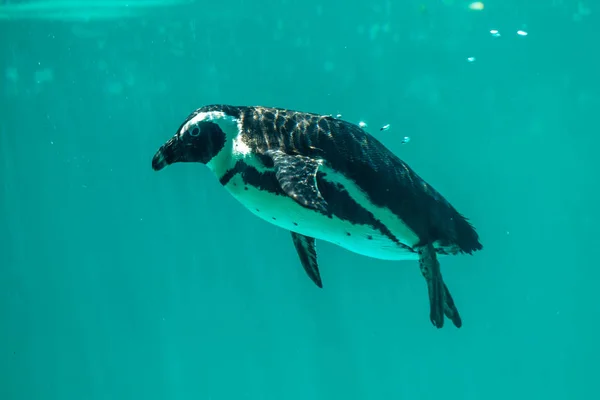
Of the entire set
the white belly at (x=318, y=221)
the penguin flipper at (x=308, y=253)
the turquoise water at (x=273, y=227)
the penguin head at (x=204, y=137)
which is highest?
the penguin head at (x=204, y=137)

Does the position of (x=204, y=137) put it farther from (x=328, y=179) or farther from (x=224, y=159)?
(x=328, y=179)

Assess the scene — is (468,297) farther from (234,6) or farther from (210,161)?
(210,161)

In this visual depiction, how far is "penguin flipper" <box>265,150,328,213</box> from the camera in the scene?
367 centimetres

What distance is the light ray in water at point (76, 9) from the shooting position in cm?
1925

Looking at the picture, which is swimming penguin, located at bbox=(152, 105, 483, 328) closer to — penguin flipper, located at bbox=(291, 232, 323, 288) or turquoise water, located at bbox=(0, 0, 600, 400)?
penguin flipper, located at bbox=(291, 232, 323, 288)

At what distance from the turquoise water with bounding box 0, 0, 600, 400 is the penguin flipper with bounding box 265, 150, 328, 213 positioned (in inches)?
660

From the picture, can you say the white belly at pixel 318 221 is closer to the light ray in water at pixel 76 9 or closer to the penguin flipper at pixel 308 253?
the penguin flipper at pixel 308 253

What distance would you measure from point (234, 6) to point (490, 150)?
13253 millimetres

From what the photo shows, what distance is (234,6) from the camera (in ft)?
65.4

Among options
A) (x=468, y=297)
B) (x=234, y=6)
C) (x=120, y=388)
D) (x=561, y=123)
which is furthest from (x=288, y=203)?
(x=120, y=388)

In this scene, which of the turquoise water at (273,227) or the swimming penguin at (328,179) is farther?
the turquoise water at (273,227)

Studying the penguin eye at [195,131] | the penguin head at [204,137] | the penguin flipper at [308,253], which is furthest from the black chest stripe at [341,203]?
the penguin flipper at [308,253]

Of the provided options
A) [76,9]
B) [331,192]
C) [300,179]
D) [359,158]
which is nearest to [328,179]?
[331,192]

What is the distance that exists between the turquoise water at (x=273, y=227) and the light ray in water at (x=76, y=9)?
0.13 m
